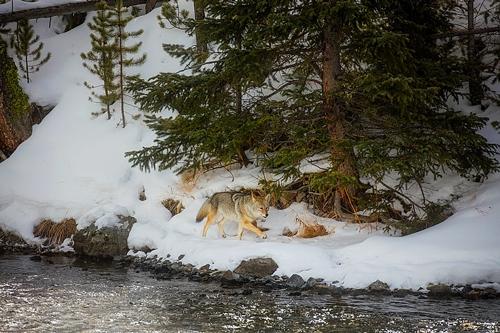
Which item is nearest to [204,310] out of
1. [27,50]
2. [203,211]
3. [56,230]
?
[203,211]

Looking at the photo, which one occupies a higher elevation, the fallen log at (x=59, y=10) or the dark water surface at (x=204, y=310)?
the fallen log at (x=59, y=10)

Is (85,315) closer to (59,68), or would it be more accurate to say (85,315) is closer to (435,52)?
(435,52)

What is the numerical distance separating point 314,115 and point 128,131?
297 inches

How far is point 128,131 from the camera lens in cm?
1702

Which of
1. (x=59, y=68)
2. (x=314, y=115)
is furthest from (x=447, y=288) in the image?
(x=59, y=68)

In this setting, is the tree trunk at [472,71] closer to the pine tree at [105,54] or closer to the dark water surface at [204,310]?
the dark water surface at [204,310]

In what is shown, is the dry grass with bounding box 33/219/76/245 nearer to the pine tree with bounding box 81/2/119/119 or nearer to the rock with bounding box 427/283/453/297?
the pine tree with bounding box 81/2/119/119

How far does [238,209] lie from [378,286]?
3901 millimetres

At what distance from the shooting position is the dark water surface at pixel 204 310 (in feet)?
24.1

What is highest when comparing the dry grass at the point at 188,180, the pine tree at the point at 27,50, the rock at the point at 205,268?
the pine tree at the point at 27,50

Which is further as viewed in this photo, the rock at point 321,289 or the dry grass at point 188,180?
the dry grass at point 188,180

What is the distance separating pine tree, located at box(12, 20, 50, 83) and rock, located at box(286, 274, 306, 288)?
1391 centimetres

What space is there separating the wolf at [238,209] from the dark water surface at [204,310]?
220cm

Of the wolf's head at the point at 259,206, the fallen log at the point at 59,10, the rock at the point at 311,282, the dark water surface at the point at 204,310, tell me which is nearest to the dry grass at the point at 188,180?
the wolf's head at the point at 259,206
